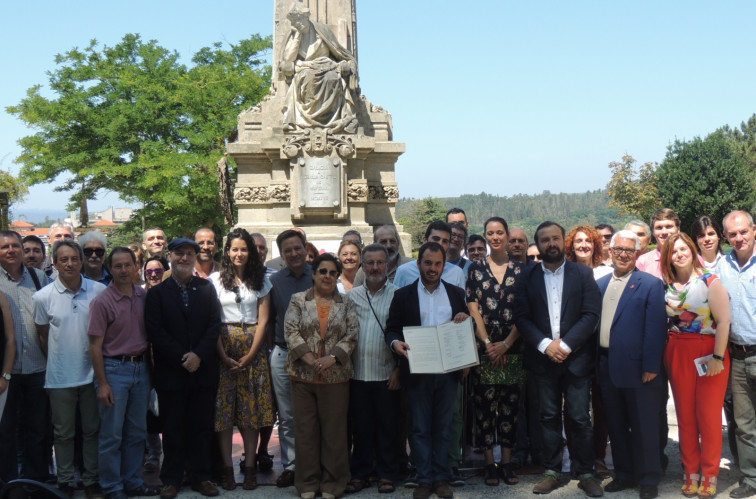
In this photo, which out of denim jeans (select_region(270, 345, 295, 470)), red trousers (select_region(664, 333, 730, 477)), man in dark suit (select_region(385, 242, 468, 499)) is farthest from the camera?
denim jeans (select_region(270, 345, 295, 470))

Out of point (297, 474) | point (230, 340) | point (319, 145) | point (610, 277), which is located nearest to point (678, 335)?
point (610, 277)

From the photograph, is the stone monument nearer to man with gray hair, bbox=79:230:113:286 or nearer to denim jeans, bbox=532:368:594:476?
man with gray hair, bbox=79:230:113:286

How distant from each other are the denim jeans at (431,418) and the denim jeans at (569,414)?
731 mm

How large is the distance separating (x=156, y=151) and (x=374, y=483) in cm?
2165

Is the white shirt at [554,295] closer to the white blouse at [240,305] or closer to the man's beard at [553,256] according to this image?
the man's beard at [553,256]

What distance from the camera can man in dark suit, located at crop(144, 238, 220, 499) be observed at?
5.25 meters

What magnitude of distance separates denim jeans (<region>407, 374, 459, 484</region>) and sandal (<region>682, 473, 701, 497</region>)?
177cm

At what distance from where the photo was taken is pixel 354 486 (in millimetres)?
5320

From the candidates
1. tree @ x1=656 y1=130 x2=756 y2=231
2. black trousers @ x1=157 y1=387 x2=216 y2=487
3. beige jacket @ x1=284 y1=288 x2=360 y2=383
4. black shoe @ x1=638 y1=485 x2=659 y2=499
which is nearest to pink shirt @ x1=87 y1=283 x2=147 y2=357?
black trousers @ x1=157 y1=387 x2=216 y2=487

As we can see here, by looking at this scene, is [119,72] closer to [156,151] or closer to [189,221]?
[156,151]

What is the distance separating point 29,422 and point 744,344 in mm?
5520

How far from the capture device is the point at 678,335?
17.6ft

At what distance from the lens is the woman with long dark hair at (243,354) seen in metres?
5.45

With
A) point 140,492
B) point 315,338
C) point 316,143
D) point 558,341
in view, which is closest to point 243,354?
point 315,338
